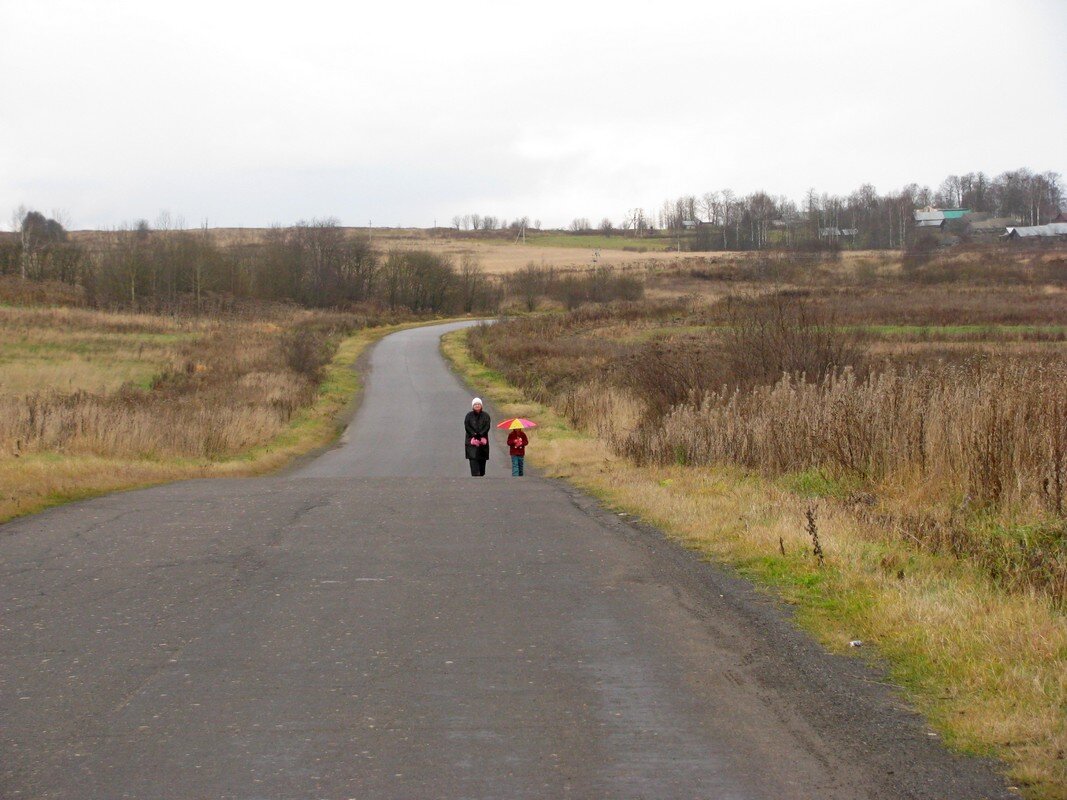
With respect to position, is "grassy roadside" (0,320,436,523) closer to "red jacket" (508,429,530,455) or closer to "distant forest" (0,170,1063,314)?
"red jacket" (508,429,530,455)

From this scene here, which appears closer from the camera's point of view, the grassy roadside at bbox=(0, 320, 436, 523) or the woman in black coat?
the grassy roadside at bbox=(0, 320, 436, 523)

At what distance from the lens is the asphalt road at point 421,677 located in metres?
4.54

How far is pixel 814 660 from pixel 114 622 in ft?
15.7

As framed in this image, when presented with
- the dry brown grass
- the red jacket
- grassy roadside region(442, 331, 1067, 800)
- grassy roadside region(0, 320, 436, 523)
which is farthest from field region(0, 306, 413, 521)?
A: the dry brown grass

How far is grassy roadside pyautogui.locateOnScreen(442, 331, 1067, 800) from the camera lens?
502 cm

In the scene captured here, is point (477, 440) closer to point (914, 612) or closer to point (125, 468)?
point (125, 468)

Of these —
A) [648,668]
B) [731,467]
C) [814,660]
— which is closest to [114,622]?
[648,668]

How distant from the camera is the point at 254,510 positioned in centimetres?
1271

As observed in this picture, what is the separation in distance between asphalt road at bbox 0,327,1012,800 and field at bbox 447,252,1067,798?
459 mm

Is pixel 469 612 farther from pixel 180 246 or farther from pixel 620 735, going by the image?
pixel 180 246

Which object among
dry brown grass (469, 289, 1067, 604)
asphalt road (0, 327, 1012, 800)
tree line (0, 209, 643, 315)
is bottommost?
asphalt road (0, 327, 1012, 800)

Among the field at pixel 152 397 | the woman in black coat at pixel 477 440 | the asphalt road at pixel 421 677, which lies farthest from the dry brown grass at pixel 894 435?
the field at pixel 152 397

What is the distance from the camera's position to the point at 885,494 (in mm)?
11859

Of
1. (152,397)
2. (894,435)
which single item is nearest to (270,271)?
(152,397)
